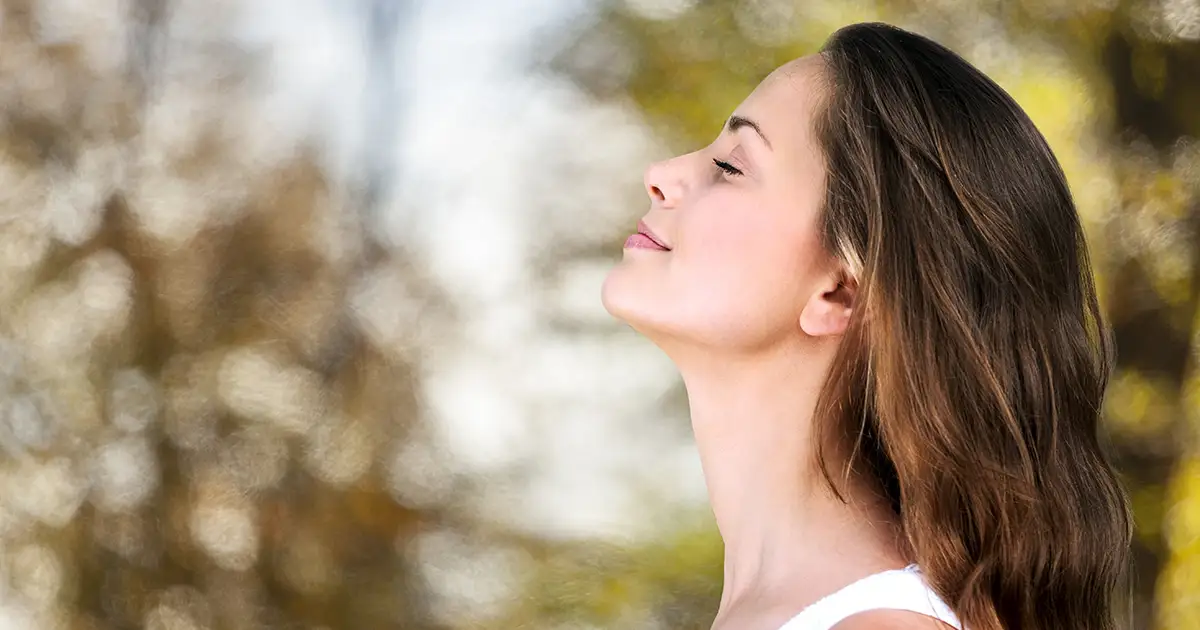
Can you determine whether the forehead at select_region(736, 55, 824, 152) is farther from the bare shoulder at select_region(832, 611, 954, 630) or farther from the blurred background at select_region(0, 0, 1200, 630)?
the blurred background at select_region(0, 0, 1200, 630)

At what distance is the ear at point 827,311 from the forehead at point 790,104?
122 millimetres

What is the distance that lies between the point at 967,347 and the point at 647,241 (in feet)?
1.01

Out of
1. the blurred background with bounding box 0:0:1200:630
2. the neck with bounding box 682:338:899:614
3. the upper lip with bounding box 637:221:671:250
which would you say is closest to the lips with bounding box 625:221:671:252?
the upper lip with bounding box 637:221:671:250

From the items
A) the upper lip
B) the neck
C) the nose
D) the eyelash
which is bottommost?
the neck

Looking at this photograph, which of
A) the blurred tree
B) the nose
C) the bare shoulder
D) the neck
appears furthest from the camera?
the blurred tree

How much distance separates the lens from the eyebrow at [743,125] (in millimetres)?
1043

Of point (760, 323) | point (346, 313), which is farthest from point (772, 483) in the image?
point (346, 313)

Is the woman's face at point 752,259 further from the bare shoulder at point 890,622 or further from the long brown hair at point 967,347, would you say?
the bare shoulder at point 890,622

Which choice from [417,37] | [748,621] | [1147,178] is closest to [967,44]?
[1147,178]

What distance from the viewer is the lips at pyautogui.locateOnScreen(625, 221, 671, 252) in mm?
1067

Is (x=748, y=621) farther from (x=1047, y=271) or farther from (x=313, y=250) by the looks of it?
(x=313, y=250)

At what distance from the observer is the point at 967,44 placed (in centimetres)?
263

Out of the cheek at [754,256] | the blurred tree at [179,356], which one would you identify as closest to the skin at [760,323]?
the cheek at [754,256]

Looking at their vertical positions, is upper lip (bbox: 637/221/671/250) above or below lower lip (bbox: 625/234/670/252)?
above
